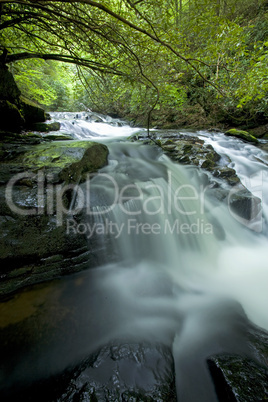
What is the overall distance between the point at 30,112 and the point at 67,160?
12.1 ft

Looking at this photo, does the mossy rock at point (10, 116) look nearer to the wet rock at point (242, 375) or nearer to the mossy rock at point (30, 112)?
the mossy rock at point (30, 112)

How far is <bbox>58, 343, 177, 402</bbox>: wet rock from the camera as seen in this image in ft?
3.93

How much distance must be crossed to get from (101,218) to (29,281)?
1.22 m

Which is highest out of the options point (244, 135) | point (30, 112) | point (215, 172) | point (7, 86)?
point (7, 86)

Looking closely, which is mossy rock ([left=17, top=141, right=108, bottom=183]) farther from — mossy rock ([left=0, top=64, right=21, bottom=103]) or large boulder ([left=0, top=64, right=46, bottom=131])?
mossy rock ([left=0, top=64, right=21, bottom=103])

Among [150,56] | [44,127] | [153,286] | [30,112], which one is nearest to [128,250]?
[153,286]

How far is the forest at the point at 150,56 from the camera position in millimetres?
2355

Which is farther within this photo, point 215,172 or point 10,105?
point 215,172

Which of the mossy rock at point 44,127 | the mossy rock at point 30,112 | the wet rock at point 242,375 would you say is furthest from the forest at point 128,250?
the mossy rock at point 44,127

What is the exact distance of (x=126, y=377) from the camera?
1.31 m

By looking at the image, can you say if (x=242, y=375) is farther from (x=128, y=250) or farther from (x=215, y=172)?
(x=215, y=172)

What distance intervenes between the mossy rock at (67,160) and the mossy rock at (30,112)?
254cm

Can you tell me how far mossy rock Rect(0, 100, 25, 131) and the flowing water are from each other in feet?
8.85

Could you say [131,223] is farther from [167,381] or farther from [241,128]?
[241,128]
